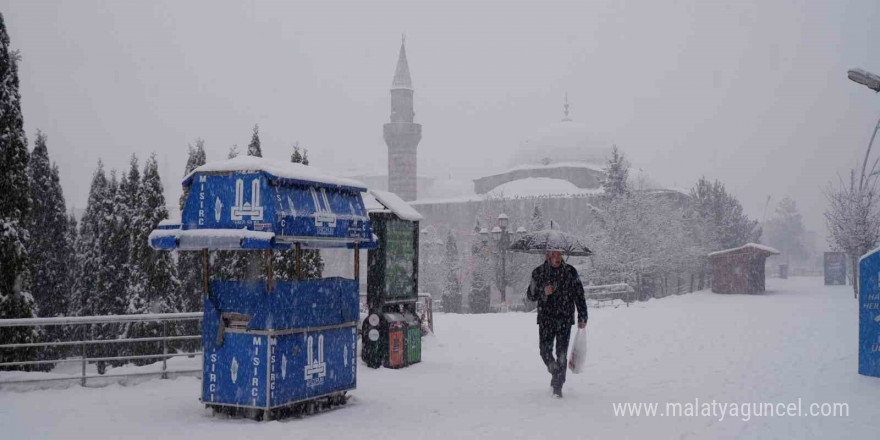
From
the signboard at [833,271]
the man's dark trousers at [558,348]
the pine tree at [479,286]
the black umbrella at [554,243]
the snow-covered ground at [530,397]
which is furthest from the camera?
the signboard at [833,271]

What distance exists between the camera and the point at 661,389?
9.17 m

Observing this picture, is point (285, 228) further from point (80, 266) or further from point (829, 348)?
point (80, 266)

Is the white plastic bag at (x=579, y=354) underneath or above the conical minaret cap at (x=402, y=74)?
underneath

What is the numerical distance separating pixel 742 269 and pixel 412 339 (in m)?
26.0

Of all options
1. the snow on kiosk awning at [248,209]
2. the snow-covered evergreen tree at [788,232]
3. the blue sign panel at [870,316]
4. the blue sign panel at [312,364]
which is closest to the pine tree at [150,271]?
the blue sign panel at [312,364]

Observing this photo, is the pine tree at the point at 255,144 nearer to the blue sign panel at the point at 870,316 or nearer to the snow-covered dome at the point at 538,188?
the blue sign panel at the point at 870,316

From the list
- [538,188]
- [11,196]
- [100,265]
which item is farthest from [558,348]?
[538,188]

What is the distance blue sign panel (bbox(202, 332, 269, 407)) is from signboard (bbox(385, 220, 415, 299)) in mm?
4338

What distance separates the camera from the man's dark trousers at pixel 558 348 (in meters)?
8.55

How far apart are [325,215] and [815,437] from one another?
18.0 ft

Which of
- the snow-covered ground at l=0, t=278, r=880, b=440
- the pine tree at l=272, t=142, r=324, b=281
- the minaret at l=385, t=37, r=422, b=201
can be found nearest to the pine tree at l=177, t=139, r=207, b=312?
the pine tree at l=272, t=142, r=324, b=281

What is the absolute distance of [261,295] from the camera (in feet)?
24.7

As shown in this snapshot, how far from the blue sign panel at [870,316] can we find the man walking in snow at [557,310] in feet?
13.4

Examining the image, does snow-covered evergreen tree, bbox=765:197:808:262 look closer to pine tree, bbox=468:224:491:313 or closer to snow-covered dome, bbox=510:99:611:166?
snow-covered dome, bbox=510:99:611:166
